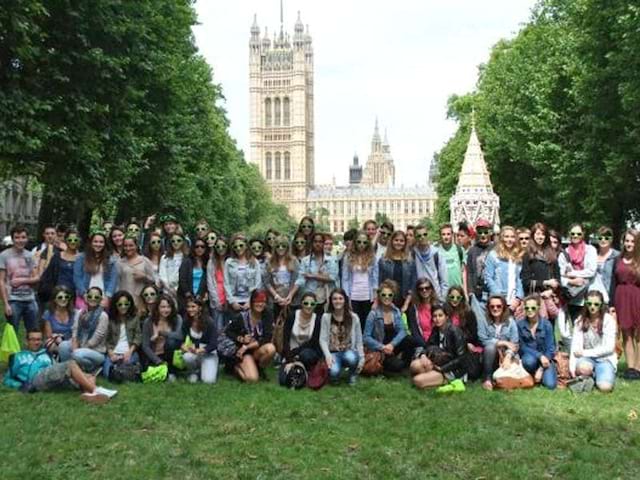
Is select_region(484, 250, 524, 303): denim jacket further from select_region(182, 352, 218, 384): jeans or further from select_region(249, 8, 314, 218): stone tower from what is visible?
select_region(249, 8, 314, 218): stone tower

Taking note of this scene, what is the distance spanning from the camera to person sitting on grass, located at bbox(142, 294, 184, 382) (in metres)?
9.43

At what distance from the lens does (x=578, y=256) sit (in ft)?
33.7

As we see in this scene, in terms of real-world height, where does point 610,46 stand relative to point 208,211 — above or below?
above

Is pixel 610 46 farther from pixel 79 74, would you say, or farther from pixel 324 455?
pixel 324 455

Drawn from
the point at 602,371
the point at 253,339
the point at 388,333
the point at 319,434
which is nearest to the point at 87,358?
the point at 253,339

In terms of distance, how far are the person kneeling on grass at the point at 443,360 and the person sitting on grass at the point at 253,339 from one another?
174 cm

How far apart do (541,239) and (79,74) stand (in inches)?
361

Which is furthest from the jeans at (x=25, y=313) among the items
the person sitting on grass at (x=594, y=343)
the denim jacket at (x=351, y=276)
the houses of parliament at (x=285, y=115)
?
the houses of parliament at (x=285, y=115)

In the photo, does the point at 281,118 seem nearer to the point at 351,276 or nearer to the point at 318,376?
the point at 351,276

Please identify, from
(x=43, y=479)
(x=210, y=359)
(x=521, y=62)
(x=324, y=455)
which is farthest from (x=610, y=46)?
(x=43, y=479)

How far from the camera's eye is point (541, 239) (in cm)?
1024

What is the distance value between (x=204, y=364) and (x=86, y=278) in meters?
1.81

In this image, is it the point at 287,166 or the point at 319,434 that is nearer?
the point at 319,434

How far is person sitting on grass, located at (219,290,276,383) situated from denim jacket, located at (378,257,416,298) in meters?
1.56
